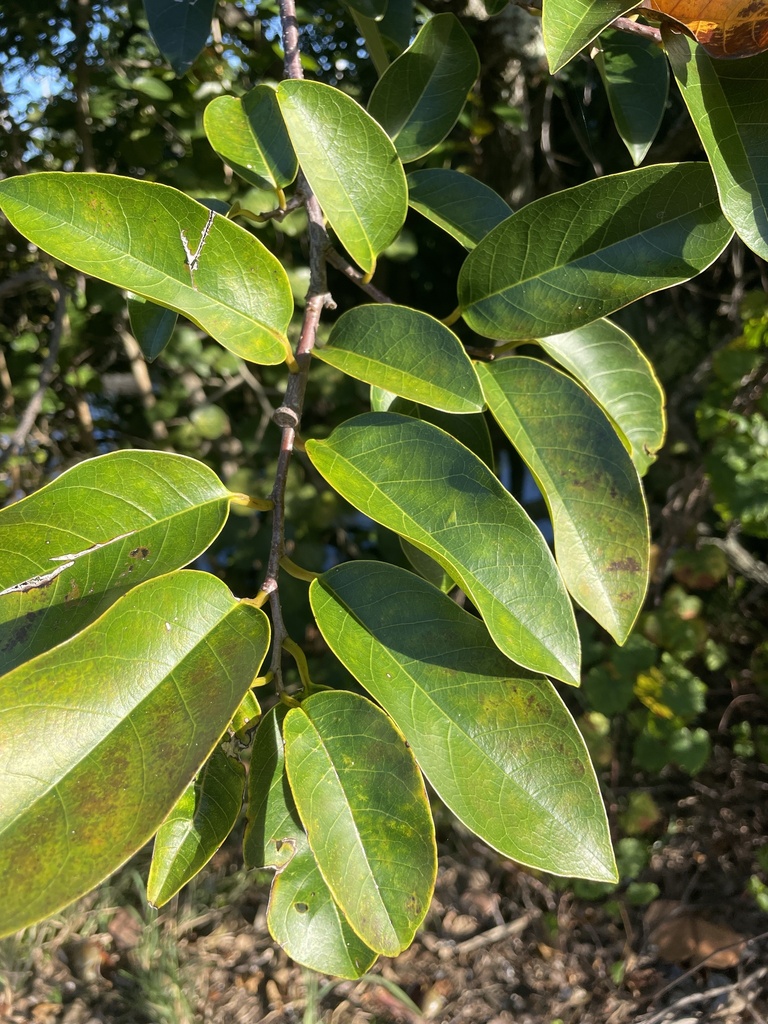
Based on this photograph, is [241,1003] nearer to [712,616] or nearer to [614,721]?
[614,721]

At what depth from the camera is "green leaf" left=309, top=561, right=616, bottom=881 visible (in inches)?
21.4

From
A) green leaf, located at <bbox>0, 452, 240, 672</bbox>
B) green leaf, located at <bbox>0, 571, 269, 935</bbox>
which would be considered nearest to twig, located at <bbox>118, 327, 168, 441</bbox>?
green leaf, located at <bbox>0, 452, 240, 672</bbox>

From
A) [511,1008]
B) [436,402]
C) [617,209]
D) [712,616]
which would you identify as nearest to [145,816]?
[436,402]

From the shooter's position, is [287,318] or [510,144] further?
[510,144]

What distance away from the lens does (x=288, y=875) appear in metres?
0.64

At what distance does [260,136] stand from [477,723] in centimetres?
69

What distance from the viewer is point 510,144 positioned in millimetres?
1870

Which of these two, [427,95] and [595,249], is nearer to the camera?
[595,249]

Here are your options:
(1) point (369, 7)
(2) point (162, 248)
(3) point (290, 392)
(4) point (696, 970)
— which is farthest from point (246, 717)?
(4) point (696, 970)

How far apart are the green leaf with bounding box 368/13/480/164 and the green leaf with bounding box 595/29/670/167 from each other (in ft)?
0.51

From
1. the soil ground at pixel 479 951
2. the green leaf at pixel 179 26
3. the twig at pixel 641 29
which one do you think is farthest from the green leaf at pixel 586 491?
the soil ground at pixel 479 951

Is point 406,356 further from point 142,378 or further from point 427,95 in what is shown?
point 142,378

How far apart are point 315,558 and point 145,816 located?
4.32ft

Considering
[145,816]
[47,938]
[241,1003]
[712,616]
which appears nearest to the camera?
[145,816]
